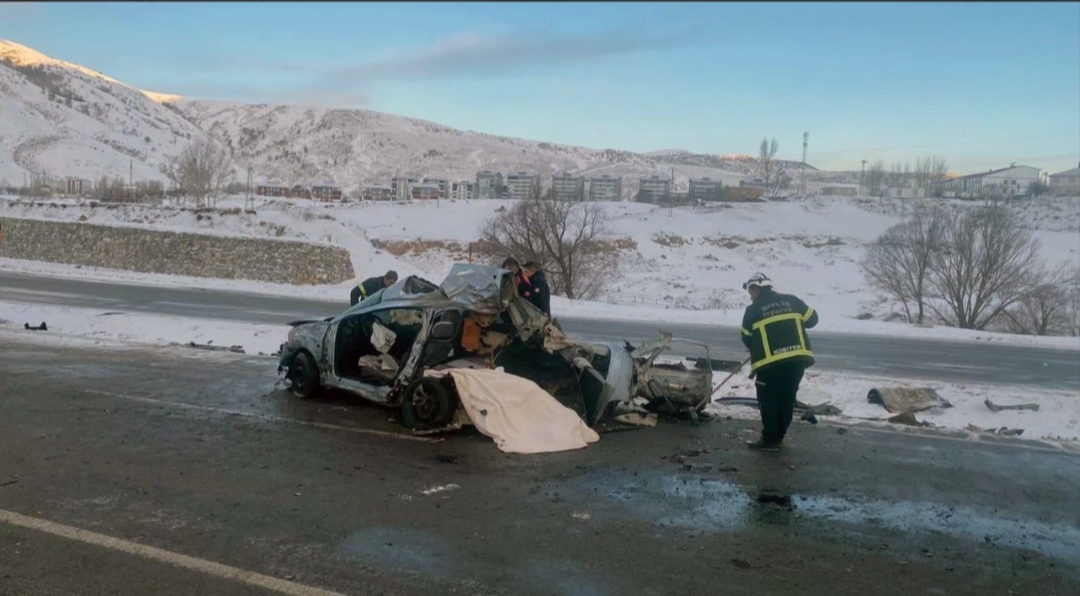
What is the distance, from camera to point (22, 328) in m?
17.0

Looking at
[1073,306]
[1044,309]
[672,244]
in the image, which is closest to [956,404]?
[1044,309]

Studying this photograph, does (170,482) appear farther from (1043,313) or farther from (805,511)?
(1043,313)

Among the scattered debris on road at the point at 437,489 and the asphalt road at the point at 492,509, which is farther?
the scattered debris on road at the point at 437,489

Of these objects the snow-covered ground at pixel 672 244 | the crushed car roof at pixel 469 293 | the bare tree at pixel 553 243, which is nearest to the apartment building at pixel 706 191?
the snow-covered ground at pixel 672 244

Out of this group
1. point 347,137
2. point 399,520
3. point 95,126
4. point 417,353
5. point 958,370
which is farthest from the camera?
point 347,137

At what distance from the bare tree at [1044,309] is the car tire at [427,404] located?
1106 inches

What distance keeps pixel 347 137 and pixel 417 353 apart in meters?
161

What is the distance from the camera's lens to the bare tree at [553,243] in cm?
3469

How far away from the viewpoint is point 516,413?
8469 millimetres

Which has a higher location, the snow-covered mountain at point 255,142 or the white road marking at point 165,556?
the snow-covered mountain at point 255,142

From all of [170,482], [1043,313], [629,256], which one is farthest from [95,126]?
[170,482]

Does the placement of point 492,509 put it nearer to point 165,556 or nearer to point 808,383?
point 165,556

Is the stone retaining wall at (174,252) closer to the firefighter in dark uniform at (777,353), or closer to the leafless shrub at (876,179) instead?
the firefighter in dark uniform at (777,353)

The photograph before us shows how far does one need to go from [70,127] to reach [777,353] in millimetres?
85792
